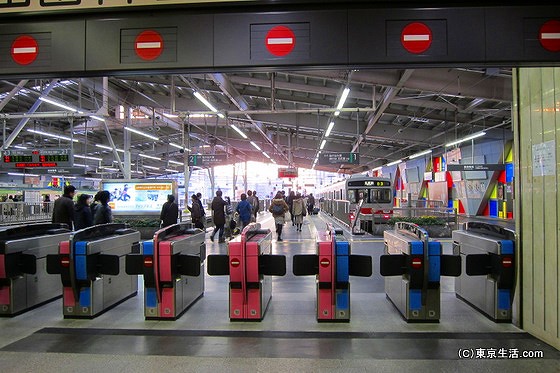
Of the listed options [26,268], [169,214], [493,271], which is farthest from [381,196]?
[26,268]

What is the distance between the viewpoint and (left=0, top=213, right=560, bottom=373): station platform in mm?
3309

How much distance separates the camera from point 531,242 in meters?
4.05

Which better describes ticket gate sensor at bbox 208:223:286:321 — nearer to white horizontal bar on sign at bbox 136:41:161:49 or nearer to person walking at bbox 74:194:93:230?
white horizontal bar on sign at bbox 136:41:161:49

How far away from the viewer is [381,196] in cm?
1612

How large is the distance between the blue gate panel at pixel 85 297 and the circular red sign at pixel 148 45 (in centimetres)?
348

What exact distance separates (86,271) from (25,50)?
9.63 ft

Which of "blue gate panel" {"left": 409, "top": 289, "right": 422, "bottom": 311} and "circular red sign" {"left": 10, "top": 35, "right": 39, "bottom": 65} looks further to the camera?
"blue gate panel" {"left": 409, "top": 289, "right": 422, "bottom": 311}

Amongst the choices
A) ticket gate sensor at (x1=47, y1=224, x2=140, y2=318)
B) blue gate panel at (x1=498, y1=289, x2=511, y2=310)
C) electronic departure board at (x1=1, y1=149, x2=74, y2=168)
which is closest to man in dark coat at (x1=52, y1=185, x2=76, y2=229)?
ticket gate sensor at (x1=47, y1=224, x2=140, y2=318)

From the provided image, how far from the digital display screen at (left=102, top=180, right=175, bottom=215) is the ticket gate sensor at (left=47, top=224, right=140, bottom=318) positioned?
7820 millimetres

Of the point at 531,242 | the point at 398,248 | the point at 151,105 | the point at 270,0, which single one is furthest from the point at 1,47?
the point at 151,105


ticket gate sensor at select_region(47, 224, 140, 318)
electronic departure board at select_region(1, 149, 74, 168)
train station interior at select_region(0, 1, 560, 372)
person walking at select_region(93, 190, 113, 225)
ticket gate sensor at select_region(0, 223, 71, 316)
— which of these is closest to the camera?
train station interior at select_region(0, 1, 560, 372)

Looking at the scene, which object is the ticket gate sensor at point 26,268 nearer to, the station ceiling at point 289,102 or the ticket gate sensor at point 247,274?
the ticket gate sensor at point 247,274

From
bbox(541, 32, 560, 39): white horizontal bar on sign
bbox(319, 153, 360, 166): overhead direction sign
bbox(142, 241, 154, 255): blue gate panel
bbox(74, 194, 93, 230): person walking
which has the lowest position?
bbox(142, 241, 154, 255): blue gate panel

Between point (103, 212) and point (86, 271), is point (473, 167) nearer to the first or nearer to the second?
point (103, 212)
